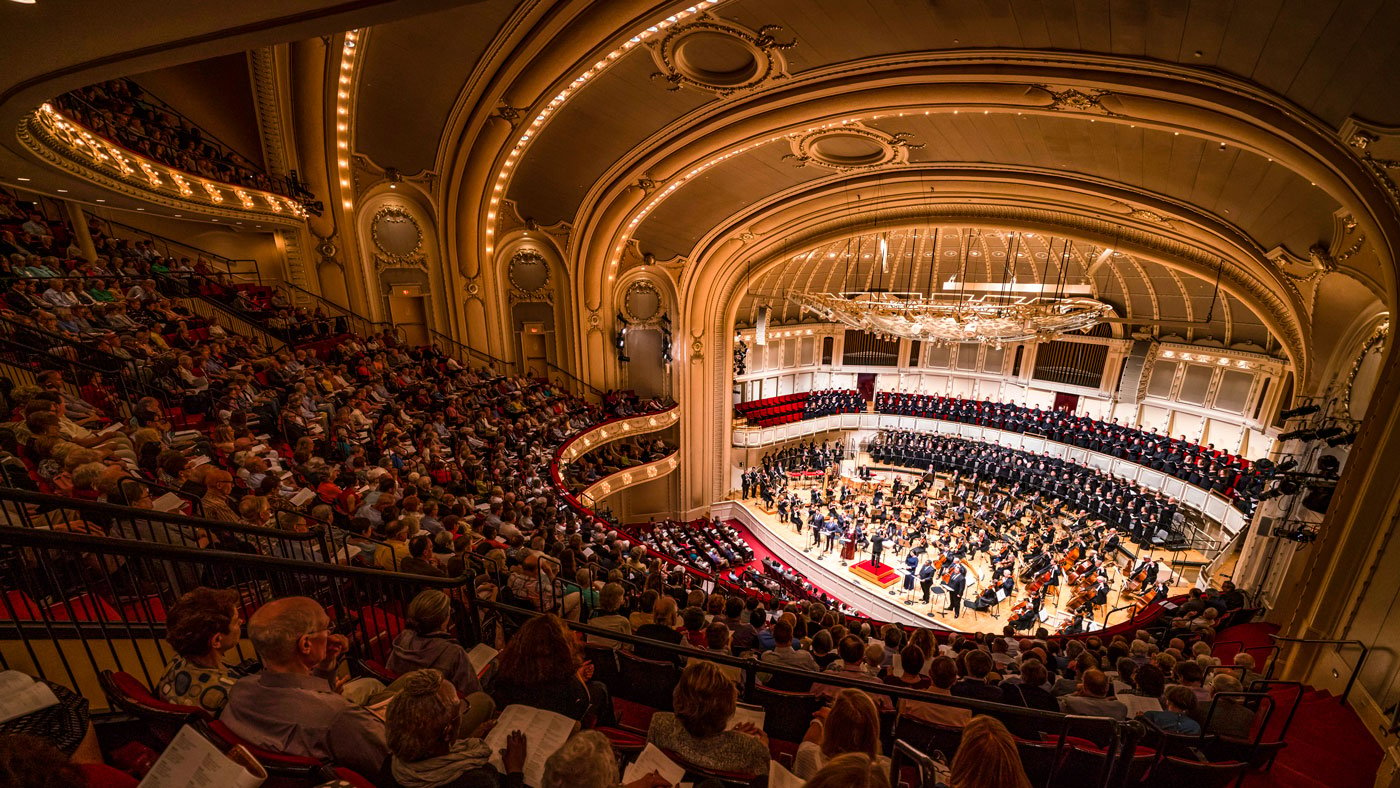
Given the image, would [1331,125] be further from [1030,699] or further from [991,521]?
[991,521]

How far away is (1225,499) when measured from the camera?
50.9ft

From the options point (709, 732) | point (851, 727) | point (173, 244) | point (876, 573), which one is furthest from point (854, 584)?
point (173, 244)

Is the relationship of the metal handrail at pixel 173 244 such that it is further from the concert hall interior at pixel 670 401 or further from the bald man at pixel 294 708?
the bald man at pixel 294 708

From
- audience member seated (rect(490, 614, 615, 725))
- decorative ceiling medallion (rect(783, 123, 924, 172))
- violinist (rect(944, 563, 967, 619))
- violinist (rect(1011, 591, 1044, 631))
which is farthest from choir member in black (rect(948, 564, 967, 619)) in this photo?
audience member seated (rect(490, 614, 615, 725))

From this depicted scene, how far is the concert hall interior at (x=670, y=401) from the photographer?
2949 mm

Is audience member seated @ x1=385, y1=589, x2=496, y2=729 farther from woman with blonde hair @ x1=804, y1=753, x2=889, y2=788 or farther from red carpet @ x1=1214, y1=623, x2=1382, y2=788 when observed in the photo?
red carpet @ x1=1214, y1=623, x2=1382, y2=788

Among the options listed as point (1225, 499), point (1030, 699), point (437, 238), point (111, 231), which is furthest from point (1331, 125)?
point (111, 231)

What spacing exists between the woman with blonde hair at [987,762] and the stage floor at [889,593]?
12300 mm

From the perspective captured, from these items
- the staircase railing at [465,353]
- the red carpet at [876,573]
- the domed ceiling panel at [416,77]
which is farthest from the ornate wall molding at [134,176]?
the red carpet at [876,573]

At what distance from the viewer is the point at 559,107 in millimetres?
11852

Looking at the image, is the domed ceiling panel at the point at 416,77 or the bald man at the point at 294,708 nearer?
the bald man at the point at 294,708

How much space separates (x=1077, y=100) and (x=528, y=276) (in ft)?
46.0

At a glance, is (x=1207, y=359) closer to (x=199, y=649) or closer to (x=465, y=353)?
(x=465, y=353)

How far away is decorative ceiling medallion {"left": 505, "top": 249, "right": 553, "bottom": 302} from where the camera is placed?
16922mm
